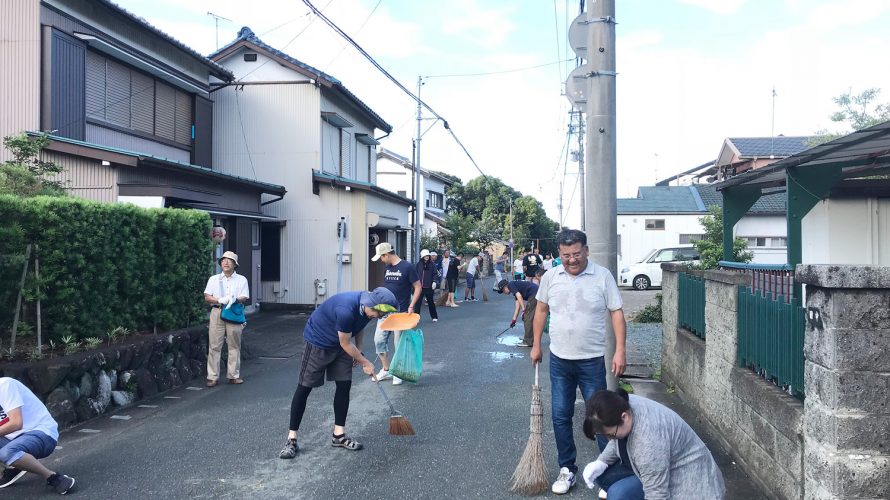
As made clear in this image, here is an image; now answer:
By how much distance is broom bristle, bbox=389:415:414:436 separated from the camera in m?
6.00

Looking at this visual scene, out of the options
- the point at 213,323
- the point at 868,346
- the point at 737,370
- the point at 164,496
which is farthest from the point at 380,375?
the point at 868,346

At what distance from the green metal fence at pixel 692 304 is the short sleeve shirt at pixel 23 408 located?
5.83m

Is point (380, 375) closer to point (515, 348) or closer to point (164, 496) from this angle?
point (515, 348)

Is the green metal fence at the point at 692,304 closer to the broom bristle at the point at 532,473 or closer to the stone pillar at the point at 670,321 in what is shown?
the stone pillar at the point at 670,321

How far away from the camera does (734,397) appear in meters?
5.32

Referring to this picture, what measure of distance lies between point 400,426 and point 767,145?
2808 centimetres

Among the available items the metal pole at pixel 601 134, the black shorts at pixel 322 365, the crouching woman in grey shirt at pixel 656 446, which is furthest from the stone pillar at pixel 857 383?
the black shorts at pixel 322 365

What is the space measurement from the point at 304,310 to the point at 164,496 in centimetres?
1303

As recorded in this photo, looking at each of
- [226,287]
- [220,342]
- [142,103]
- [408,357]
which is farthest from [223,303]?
[142,103]

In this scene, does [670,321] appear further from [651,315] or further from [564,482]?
[651,315]

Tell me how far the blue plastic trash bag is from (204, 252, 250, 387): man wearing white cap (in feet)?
6.97

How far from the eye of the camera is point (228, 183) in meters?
14.7

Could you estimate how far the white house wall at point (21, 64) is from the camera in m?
11.4

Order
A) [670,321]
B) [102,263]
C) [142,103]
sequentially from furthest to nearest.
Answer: [142,103] → [670,321] → [102,263]
